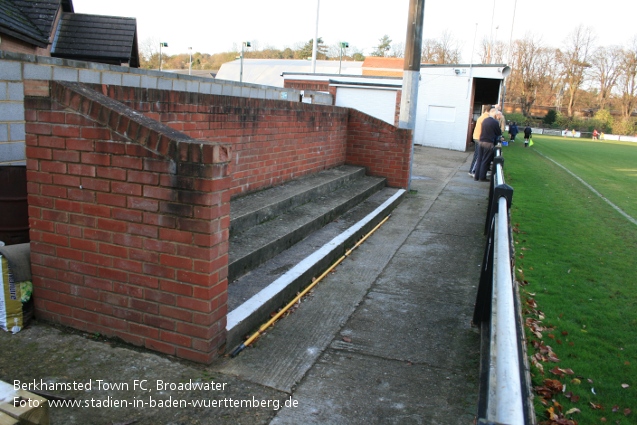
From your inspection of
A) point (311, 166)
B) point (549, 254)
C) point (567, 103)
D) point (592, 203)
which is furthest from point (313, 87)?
point (567, 103)

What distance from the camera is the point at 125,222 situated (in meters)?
3.76

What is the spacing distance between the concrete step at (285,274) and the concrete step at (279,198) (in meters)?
0.35

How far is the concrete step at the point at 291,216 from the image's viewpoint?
5.24 m

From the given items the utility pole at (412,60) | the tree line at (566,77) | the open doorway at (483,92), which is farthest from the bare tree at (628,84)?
the utility pole at (412,60)

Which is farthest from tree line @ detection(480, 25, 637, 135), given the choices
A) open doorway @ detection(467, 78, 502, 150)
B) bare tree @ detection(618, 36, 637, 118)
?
open doorway @ detection(467, 78, 502, 150)

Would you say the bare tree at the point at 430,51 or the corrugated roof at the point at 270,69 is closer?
the corrugated roof at the point at 270,69

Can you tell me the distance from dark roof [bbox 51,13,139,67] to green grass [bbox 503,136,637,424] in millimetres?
9841

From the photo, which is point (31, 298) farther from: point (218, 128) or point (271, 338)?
point (218, 128)

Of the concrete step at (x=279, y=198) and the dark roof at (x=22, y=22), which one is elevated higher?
the dark roof at (x=22, y=22)

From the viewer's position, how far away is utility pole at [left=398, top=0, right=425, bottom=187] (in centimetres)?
1060

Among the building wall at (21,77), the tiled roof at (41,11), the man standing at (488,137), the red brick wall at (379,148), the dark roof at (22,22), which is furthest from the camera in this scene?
the man standing at (488,137)

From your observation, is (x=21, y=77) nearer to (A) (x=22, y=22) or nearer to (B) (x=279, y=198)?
(B) (x=279, y=198)

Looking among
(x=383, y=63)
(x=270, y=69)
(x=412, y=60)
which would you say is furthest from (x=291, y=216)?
(x=383, y=63)

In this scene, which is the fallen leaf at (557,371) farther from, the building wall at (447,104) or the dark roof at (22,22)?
the building wall at (447,104)
